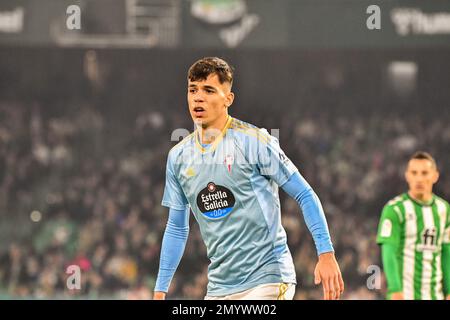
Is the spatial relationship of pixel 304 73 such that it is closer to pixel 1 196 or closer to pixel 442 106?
pixel 442 106

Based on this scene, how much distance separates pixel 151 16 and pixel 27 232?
581cm

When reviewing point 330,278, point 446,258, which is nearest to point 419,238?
point 446,258

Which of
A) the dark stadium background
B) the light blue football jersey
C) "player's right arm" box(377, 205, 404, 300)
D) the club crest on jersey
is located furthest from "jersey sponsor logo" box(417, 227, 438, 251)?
the dark stadium background

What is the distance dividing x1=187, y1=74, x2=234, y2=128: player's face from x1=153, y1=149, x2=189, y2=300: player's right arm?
402 mm

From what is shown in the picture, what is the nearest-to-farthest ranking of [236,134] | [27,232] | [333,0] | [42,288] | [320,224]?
1. [320,224]
2. [236,134]
3. [42,288]
4. [27,232]
5. [333,0]

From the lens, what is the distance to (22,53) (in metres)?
21.5

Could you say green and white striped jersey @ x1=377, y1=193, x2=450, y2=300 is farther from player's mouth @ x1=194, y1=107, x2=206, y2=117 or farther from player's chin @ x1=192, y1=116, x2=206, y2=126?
player's mouth @ x1=194, y1=107, x2=206, y2=117

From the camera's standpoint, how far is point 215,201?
5.19 meters

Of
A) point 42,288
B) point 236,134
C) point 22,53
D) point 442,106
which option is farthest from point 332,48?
point 236,134

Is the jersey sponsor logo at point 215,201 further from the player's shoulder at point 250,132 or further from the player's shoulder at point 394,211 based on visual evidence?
the player's shoulder at point 394,211

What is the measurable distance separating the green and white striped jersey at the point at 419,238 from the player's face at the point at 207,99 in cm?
308

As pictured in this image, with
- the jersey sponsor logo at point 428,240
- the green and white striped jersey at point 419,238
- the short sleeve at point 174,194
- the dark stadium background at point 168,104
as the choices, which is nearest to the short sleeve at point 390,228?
the green and white striped jersey at point 419,238

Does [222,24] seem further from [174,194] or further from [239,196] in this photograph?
[239,196]

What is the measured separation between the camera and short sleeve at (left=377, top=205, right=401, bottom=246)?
7.75 meters
